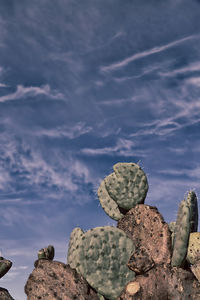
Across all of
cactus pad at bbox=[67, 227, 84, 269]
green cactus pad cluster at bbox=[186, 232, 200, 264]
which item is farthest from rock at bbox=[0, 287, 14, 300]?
→ green cactus pad cluster at bbox=[186, 232, 200, 264]

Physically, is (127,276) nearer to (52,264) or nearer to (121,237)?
(121,237)

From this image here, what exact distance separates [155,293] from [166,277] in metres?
0.28

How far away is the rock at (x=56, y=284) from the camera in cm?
554

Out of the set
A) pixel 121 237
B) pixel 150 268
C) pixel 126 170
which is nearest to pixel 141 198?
pixel 126 170

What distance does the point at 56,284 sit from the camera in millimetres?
5621

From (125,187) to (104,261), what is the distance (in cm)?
177

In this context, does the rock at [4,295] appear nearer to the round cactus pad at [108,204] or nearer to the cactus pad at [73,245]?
the cactus pad at [73,245]

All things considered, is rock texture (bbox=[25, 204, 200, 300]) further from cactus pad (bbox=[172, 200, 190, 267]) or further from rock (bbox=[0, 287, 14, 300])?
rock (bbox=[0, 287, 14, 300])

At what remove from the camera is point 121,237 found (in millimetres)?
6281

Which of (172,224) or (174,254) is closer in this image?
(174,254)

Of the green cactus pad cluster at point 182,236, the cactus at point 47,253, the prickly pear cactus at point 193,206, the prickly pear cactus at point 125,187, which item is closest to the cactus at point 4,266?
the cactus at point 47,253

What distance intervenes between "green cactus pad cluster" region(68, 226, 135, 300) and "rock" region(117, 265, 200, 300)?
0.42 metres

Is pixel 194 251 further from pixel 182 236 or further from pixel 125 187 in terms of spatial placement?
pixel 125 187

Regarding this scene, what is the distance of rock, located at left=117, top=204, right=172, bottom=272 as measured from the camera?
20.4 feet
